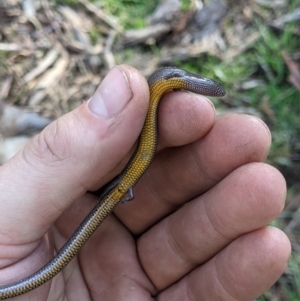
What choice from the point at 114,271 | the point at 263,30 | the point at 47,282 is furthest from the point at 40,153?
the point at 263,30

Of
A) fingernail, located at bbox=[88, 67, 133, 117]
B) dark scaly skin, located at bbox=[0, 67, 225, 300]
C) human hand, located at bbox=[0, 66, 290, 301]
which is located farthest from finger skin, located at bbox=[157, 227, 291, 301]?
fingernail, located at bbox=[88, 67, 133, 117]

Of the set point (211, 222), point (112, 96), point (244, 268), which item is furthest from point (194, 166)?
point (112, 96)

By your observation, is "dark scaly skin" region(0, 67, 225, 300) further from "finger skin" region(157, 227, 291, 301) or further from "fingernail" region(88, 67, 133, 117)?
"finger skin" region(157, 227, 291, 301)

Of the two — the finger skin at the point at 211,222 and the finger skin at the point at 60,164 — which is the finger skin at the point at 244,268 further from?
the finger skin at the point at 60,164

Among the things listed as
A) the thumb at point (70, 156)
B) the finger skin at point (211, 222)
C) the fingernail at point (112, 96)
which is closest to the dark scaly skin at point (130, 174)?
the thumb at point (70, 156)

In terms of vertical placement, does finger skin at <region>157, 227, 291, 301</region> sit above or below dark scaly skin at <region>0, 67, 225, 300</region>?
below

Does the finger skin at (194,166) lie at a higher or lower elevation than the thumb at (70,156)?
lower
